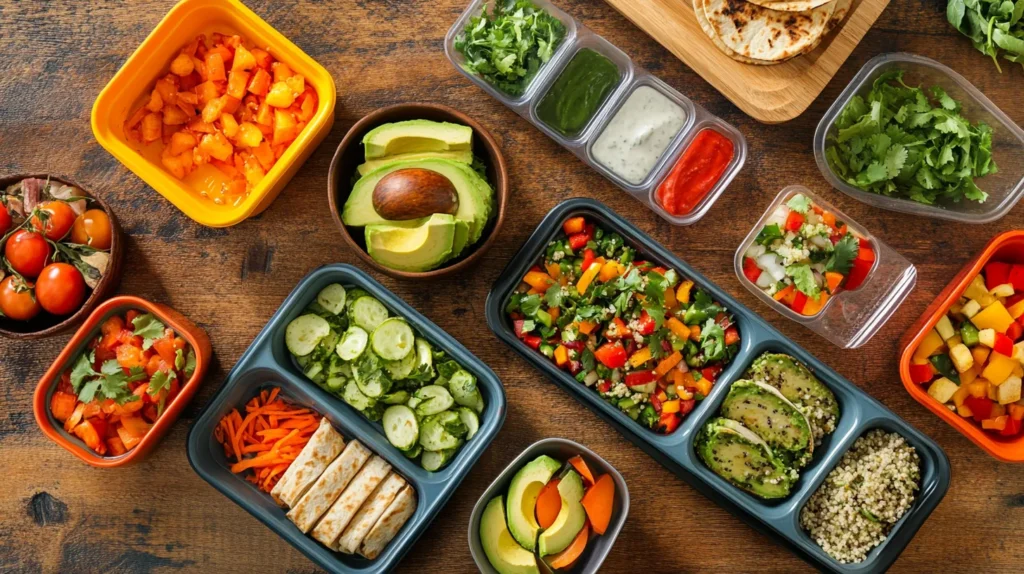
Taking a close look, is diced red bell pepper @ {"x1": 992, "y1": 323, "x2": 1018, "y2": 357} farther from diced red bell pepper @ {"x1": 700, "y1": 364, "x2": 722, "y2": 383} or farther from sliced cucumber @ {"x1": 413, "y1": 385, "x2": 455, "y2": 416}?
sliced cucumber @ {"x1": 413, "y1": 385, "x2": 455, "y2": 416}

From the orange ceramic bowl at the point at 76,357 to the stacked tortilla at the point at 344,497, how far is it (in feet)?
1.65

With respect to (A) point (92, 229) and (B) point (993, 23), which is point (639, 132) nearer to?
(B) point (993, 23)

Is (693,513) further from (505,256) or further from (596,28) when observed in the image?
(596,28)

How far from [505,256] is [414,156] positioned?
582mm

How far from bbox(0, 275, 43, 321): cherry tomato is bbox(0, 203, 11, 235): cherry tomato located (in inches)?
7.7

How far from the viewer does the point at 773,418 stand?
2.89 meters

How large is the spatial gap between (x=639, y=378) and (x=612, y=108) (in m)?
1.10

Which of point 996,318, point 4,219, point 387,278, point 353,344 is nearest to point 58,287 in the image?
point 4,219

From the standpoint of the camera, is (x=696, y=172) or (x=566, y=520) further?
(x=696, y=172)

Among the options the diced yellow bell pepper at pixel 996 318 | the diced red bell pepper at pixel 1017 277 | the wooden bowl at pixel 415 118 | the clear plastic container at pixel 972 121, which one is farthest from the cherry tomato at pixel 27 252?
the diced red bell pepper at pixel 1017 277

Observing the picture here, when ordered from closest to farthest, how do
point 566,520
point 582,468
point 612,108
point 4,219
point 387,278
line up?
point 566,520 → point 582,468 → point 4,219 → point 612,108 → point 387,278

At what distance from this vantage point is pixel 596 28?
3.15 m

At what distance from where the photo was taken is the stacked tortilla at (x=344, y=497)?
287cm

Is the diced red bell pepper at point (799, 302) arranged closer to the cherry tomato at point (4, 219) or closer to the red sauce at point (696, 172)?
the red sauce at point (696, 172)
